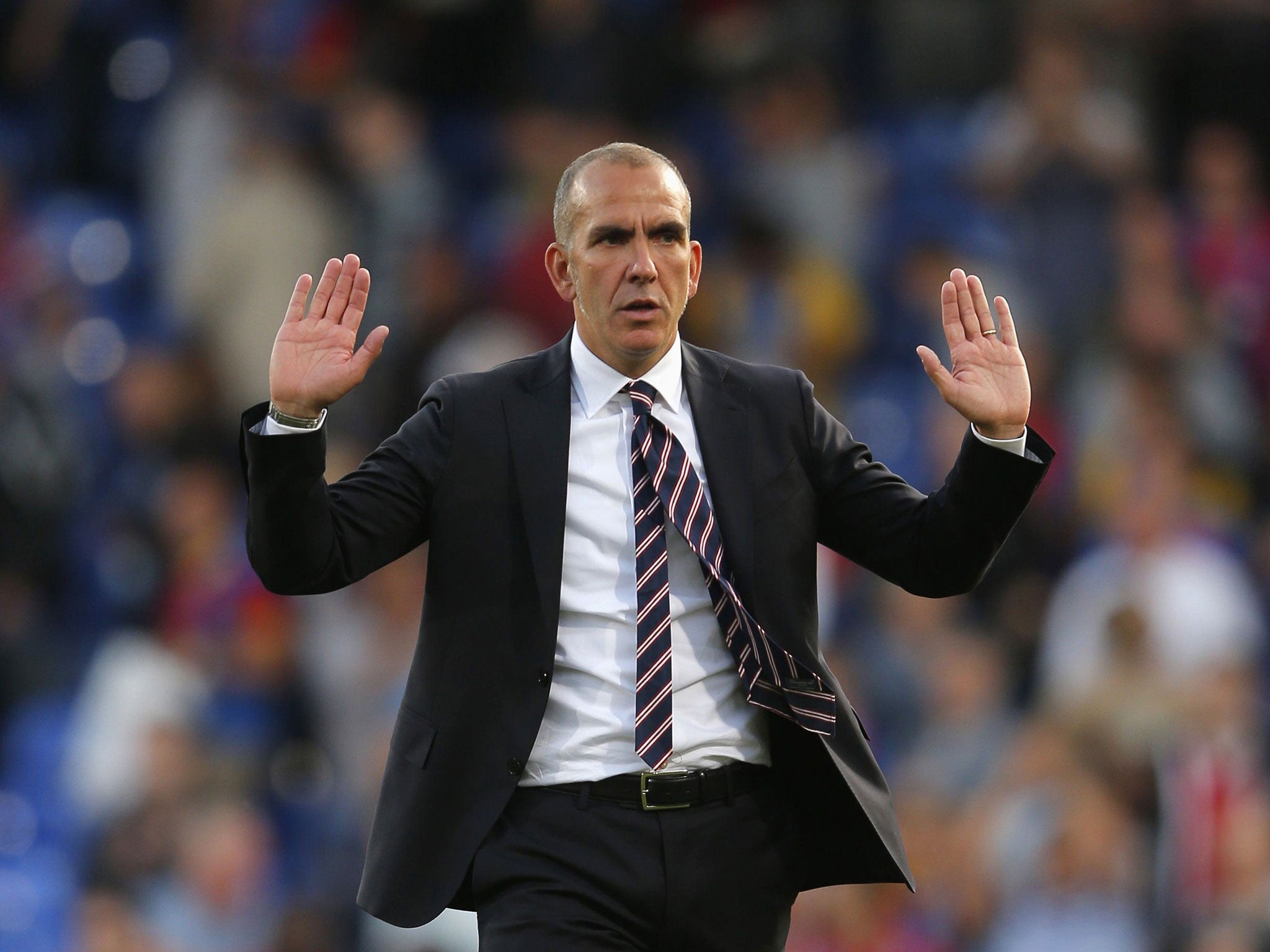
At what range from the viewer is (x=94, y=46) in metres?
11.1

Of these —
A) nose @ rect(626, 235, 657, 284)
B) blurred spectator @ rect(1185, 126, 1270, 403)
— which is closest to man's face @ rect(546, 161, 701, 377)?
nose @ rect(626, 235, 657, 284)

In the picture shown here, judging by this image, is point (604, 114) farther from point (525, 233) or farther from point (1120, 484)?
point (1120, 484)

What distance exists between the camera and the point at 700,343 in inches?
372

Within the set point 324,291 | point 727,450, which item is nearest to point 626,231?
point 727,450

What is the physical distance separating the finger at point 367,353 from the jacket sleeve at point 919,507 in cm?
86

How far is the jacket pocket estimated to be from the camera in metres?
3.88

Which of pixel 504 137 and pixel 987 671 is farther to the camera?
pixel 504 137

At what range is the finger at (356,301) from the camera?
3934 mm

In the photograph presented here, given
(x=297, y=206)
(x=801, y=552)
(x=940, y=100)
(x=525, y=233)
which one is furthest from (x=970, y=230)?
(x=801, y=552)

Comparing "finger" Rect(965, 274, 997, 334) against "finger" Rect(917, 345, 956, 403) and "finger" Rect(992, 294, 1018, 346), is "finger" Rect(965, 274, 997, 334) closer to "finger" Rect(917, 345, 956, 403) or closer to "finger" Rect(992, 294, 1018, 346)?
"finger" Rect(992, 294, 1018, 346)

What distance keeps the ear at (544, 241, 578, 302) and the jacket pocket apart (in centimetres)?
89

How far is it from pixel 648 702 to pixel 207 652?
504 centimetres

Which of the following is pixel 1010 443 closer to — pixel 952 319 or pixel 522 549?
pixel 952 319

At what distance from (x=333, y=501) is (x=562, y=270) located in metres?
0.72
